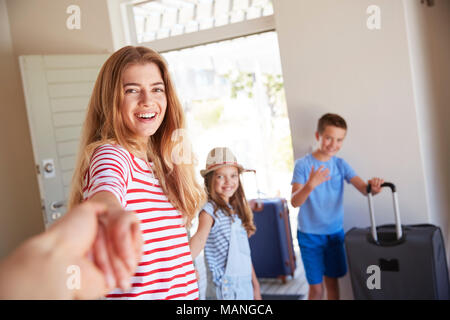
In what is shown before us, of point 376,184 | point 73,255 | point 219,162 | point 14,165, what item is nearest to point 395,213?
point 376,184

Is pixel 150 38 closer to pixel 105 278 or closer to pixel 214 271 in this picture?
pixel 214 271

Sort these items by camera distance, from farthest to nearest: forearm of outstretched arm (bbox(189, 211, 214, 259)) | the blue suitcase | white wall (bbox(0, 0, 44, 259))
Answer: the blue suitcase, white wall (bbox(0, 0, 44, 259)), forearm of outstretched arm (bbox(189, 211, 214, 259))

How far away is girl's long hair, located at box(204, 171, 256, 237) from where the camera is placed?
1.08m

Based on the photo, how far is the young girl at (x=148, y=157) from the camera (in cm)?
42

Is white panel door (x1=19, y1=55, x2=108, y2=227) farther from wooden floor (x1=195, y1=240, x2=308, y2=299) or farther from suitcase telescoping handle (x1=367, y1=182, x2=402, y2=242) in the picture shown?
suitcase telescoping handle (x1=367, y1=182, x2=402, y2=242)

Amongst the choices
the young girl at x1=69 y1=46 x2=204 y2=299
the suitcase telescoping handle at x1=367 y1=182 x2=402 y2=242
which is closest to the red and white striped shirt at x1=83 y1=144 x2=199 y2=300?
the young girl at x1=69 y1=46 x2=204 y2=299

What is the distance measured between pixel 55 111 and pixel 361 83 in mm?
991

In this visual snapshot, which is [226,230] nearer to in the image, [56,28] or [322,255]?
[322,255]

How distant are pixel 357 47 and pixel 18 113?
1095 mm

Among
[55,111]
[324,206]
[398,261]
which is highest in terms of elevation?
[55,111]

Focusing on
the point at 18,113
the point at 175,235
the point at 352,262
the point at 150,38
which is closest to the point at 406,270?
the point at 352,262

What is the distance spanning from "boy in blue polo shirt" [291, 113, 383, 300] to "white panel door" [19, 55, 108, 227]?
0.72m

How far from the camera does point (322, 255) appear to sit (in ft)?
4.39

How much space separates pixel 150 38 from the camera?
143 cm
